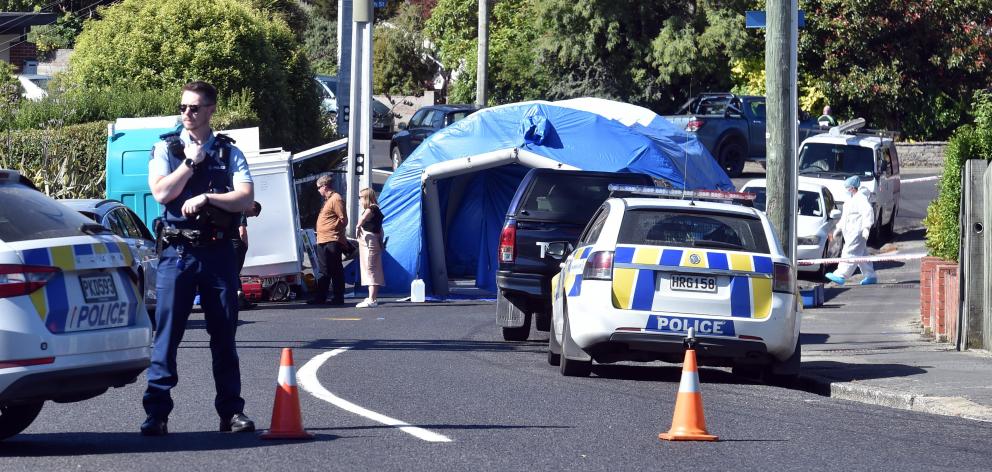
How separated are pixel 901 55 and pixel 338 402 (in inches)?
1189

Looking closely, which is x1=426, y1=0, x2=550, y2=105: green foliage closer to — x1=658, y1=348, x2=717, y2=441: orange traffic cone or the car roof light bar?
the car roof light bar

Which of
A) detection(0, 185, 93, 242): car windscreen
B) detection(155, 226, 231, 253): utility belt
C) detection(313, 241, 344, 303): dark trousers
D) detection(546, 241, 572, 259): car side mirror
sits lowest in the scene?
detection(313, 241, 344, 303): dark trousers

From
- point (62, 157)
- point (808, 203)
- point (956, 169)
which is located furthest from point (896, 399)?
point (62, 157)

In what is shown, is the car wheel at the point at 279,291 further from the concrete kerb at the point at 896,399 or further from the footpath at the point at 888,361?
the concrete kerb at the point at 896,399

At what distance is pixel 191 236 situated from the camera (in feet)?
26.2

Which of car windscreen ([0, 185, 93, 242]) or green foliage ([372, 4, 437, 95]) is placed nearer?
car windscreen ([0, 185, 93, 242])

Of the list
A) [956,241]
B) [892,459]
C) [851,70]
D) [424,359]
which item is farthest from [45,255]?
[851,70]

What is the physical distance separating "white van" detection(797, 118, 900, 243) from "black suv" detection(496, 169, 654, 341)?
12.0 metres

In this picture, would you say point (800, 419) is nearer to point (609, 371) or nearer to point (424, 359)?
point (609, 371)

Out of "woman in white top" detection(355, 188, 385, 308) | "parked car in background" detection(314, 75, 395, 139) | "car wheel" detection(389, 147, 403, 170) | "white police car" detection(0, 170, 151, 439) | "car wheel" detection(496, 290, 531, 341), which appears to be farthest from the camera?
"parked car in background" detection(314, 75, 395, 139)

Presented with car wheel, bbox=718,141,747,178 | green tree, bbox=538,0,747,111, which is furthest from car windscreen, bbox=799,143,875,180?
green tree, bbox=538,0,747,111

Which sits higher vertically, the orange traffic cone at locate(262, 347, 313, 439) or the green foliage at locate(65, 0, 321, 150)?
the green foliage at locate(65, 0, 321, 150)

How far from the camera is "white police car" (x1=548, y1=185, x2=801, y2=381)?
11.3 meters

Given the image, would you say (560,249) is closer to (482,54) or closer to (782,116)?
(782,116)
